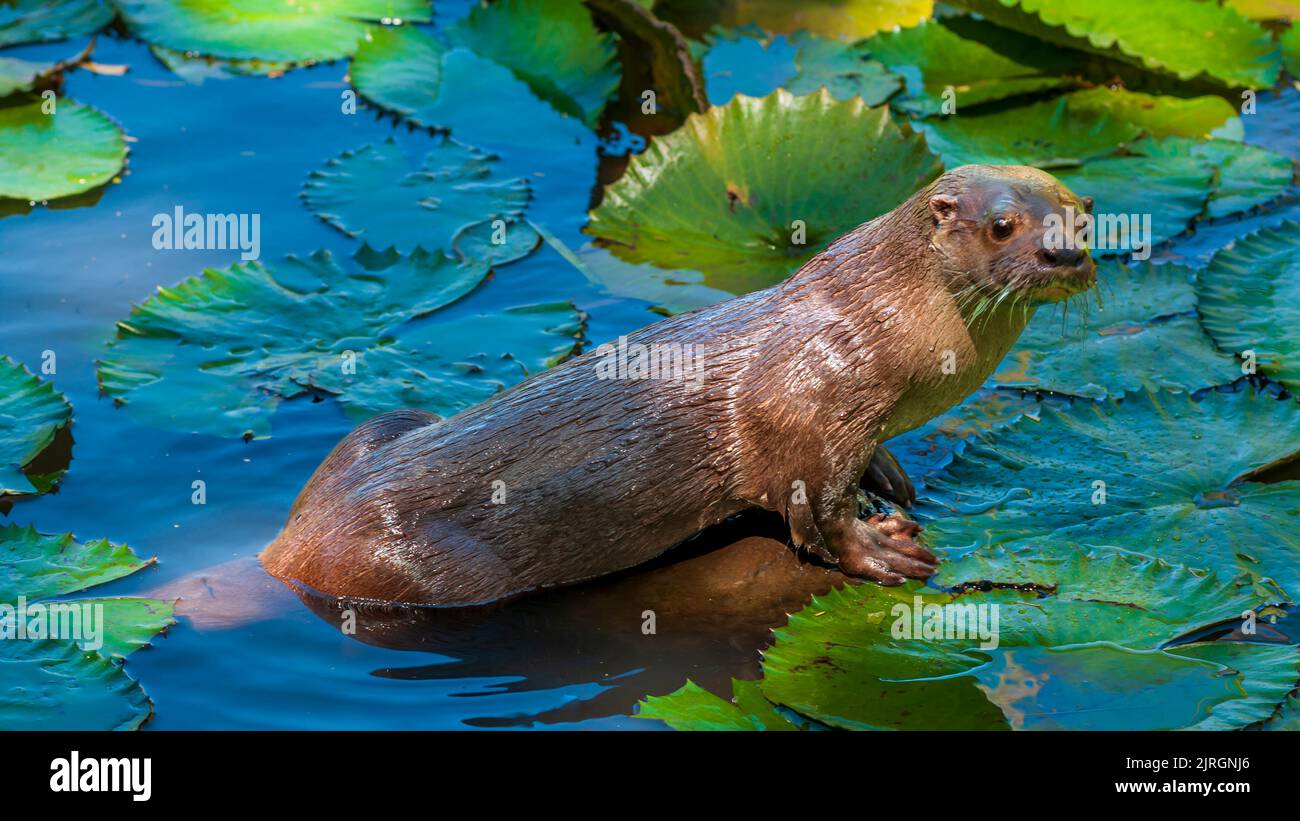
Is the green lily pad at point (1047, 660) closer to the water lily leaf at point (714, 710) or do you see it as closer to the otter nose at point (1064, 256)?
the water lily leaf at point (714, 710)

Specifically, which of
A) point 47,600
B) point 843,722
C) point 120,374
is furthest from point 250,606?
point 843,722

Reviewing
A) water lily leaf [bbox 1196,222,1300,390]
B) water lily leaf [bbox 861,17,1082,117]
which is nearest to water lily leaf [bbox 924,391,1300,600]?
water lily leaf [bbox 1196,222,1300,390]

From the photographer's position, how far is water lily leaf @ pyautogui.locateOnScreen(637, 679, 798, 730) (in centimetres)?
478

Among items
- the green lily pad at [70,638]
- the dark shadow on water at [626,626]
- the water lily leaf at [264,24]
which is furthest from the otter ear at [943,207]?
the water lily leaf at [264,24]

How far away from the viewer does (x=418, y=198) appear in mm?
8266

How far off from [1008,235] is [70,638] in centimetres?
362

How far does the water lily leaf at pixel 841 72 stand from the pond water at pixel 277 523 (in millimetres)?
1628

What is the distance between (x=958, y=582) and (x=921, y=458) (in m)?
1.20

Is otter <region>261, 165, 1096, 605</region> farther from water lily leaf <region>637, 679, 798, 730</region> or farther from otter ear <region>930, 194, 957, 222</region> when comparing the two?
water lily leaf <region>637, 679, 798, 730</region>

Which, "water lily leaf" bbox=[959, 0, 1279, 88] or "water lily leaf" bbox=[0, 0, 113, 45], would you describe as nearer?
"water lily leaf" bbox=[959, 0, 1279, 88]

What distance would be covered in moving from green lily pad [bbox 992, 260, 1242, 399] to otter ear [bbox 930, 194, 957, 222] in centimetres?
123

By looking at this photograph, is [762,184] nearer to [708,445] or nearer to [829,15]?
[708,445]

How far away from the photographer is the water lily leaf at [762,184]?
7.55m

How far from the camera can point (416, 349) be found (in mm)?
7086
